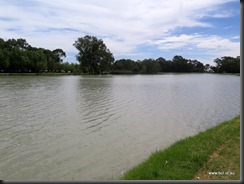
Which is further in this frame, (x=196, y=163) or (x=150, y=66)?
(x=150, y=66)

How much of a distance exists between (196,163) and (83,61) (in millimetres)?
109186

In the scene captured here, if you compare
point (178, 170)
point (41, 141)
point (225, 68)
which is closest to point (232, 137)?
point (178, 170)

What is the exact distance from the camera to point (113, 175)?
866cm

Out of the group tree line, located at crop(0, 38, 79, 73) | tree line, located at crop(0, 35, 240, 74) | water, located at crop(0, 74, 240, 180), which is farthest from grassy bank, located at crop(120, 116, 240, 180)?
tree line, located at crop(0, 38, 79, 73)

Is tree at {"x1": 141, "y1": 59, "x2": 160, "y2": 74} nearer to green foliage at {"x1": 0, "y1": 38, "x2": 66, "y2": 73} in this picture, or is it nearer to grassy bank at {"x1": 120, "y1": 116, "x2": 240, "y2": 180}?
green foliage at {"x1": 0, "y1": 38, "x2": 66, "y2": 73}

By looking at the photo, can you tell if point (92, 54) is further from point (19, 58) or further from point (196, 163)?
point (196, 163)

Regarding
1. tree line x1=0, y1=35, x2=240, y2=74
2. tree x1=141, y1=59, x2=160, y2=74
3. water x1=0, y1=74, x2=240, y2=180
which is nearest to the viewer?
water x1=0, y1=74, x2=240, y2=180

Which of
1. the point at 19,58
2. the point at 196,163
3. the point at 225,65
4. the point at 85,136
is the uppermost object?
the point at 19,58

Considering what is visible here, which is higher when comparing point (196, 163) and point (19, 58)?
point (19, 58)

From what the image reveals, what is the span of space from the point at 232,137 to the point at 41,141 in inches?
268

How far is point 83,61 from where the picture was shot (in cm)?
11506

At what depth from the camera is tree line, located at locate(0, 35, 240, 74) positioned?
102 m

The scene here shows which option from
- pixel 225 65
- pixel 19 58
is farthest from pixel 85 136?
pixel 225 65

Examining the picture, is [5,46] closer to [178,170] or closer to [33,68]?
[33,68]
